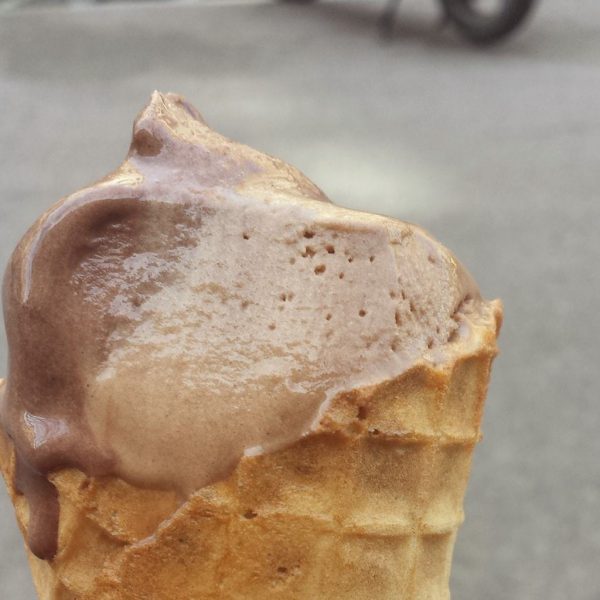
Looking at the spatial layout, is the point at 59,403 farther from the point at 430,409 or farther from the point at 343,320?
the point at 430,409

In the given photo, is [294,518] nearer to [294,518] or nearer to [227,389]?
[294,518]

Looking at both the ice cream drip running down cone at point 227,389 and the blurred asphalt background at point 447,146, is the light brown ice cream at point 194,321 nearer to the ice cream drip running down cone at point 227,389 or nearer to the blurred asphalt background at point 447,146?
the ice cream drip running down cone at point 227,389

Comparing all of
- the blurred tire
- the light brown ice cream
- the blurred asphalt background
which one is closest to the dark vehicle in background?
the blurred tire

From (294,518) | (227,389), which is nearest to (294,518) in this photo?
(294,518)

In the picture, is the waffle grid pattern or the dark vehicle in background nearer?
the waffle grid pattern

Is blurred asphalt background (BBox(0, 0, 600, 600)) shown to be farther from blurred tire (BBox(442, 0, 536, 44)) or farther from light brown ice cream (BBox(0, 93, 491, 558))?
light brown ice cream (BBox(0, 93, 491, 558))

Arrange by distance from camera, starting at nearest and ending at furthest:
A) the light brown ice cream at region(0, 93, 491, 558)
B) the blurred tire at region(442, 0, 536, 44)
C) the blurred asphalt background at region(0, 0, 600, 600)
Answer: the light brown ice cream at region(0, 93, 491, 558) < the blurred asphalt background at region(0, 0, 600, 600) < the blurred tire at region(442, 0, 536, 44)

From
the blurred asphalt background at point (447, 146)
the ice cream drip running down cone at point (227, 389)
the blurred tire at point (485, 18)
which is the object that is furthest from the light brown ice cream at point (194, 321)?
the blurred tire at point (485, 18)
